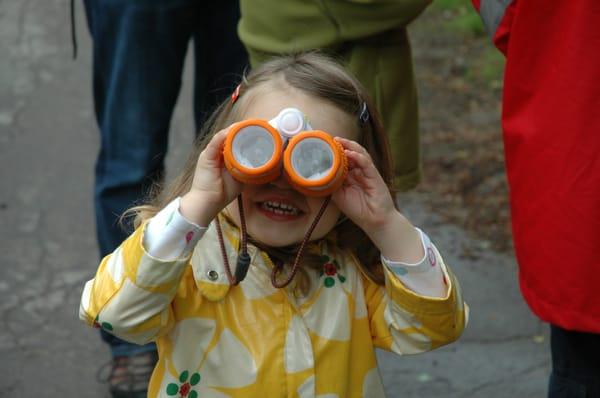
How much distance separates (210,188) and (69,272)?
2.46m

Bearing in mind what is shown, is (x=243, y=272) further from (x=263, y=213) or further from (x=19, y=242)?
(x=19, y=242)

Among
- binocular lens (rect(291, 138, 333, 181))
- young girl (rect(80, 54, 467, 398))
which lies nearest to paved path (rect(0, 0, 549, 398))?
young girl (rect(80, 54, 467, 398))

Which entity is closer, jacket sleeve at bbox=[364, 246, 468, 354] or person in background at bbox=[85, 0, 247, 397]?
jacket sleeve at bbox=[364, 246, 468, 354]

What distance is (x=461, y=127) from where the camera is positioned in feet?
19.2

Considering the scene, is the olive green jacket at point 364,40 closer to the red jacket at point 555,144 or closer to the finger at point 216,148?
the red jacket at point 555,144

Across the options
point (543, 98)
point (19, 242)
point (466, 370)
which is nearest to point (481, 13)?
point (543, 98)

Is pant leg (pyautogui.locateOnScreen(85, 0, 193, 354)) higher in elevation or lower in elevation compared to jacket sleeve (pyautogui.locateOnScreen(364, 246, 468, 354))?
lower

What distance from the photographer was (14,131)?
18.5 ft

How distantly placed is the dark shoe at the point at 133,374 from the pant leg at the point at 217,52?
73 cm

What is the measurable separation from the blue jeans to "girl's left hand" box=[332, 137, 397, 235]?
3.98 ft

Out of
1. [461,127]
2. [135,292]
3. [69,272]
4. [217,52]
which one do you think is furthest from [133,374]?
[461,127]

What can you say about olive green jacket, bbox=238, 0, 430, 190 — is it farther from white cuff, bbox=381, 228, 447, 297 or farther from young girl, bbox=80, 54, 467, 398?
white cuff, bbox=381, 228, 447, 297

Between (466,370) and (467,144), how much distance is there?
2019mm

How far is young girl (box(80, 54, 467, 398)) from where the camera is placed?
2105 millimetres
